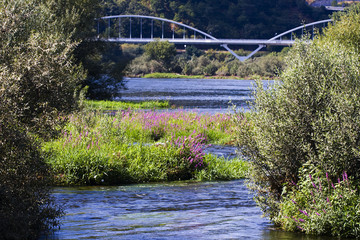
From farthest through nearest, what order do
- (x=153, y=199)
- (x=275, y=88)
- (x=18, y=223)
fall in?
(x=153, y=199), (x=275, y=88), (x=18, y=223)

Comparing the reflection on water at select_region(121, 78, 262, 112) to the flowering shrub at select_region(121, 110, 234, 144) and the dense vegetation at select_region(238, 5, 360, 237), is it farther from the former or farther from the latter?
the dense vegetation at select_region(238, 5, 360, 237)

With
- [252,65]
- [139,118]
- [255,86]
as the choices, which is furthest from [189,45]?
[255,86]

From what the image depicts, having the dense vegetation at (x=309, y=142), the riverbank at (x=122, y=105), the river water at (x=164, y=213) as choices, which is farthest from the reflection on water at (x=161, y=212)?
the riverbank at (x=122, y=105)

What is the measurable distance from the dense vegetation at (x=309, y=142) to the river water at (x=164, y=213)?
1.74ft

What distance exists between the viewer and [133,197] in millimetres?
12594

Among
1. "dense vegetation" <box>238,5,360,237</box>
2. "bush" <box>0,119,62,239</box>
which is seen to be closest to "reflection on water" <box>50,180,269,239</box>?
"dense vegetation" <box>238,5,360,237</box>

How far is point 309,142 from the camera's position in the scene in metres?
9.52

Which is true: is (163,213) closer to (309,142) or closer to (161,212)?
(161,212)

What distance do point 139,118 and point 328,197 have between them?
1431 centimetres

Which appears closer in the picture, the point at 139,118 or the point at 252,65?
the point at 139,118

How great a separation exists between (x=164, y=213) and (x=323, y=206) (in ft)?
11.6

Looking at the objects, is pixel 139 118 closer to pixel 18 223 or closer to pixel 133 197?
pixel 133 197

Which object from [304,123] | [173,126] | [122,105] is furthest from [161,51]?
[304,123]

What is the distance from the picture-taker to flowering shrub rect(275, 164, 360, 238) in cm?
866
